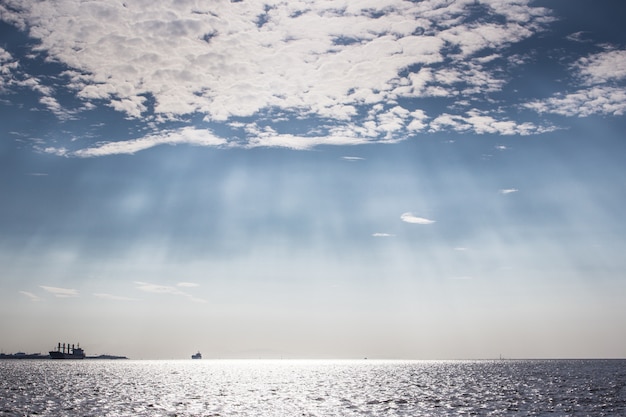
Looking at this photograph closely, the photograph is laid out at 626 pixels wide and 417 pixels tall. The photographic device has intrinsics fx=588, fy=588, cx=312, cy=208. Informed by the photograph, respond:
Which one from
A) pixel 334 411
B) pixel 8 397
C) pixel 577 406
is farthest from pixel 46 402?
pixel 577 406

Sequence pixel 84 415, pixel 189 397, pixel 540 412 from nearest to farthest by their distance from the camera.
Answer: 1. pixel 84 415
2. pixel 540 412
3. pixel 189 397

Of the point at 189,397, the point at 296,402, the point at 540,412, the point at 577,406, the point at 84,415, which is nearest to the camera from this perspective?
the point at 84,415

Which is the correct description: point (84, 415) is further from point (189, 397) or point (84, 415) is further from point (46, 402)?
point (189, 397)

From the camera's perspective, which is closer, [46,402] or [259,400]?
[46,402]

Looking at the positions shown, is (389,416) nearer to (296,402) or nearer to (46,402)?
(296,402)

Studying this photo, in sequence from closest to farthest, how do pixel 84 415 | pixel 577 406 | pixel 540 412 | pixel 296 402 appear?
pixel 84 415 → pixel 540 412 → pixel 577 406 → pixel 296 402

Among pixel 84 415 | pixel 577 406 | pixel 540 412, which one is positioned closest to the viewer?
pixel 84 415

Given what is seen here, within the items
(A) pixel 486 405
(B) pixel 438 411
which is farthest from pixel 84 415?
(A) pixel 486 405

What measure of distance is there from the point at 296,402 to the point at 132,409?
25102 millimetres

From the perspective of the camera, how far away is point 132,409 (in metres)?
77.8

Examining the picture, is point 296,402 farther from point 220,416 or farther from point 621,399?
point 621,399

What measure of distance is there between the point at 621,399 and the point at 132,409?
75.5 m

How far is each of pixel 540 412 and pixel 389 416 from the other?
20.4 m

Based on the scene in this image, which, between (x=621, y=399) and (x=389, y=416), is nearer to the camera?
(x=389, y=416)
